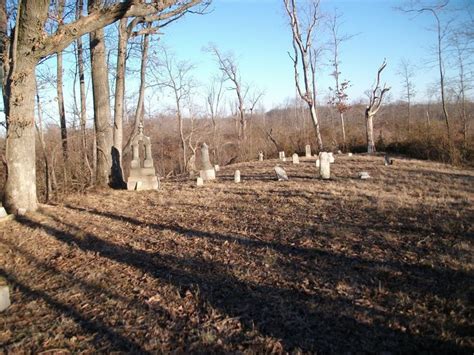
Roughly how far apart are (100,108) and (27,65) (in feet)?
13.4

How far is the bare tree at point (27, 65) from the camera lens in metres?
A: 6.59

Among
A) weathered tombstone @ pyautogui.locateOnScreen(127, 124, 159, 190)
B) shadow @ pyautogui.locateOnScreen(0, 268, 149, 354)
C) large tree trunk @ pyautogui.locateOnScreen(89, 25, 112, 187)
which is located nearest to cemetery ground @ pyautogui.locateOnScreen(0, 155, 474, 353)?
shadow @ pyautogui.locateOnScreen(0, 268, 149, 354)

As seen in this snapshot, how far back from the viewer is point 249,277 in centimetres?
366

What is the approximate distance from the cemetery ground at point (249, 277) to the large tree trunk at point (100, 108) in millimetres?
3943

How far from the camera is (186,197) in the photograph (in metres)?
8.48

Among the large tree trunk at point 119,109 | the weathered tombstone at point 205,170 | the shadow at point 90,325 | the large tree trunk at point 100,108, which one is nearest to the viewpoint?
the shadow at point 90,325

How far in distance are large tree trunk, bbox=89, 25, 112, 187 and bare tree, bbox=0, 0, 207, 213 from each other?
11.6 feet

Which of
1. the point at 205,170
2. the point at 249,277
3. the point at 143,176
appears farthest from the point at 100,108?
the point at 249,277

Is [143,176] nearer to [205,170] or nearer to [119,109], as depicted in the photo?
[205,170]

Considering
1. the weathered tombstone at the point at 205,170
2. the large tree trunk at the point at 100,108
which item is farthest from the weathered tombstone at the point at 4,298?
the weathered tombstone at the point at 205,170

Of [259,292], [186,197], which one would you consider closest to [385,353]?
[259,292]

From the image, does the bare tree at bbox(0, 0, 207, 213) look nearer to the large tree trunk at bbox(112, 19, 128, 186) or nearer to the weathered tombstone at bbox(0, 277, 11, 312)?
the large tree trunk at bbox(112, 19, 128, 186)

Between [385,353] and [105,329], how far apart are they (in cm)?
222

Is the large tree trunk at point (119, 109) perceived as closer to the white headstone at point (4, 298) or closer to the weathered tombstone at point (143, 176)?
the weathered tombstone at point (143, 176)
